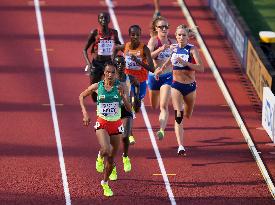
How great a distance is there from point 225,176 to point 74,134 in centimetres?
319

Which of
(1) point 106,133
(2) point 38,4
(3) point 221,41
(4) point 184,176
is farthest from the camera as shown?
(2) point 38,4

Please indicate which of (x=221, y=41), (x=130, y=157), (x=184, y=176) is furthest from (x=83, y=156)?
(x=221, y=41)

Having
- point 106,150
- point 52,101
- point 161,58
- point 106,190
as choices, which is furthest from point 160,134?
point 52,101

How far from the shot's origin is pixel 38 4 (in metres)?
26.6

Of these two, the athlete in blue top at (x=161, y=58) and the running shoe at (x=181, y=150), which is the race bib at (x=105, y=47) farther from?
the running shoe at (x=181, y=150)

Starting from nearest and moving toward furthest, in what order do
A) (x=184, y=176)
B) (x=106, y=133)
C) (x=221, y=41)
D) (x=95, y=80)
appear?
(x=106, y=133) < (x=184, y=176) < (x=95, y=80) < (x=221, y=41)

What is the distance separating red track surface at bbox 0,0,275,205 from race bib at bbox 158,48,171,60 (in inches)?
63.2

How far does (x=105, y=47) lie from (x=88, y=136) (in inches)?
64.4

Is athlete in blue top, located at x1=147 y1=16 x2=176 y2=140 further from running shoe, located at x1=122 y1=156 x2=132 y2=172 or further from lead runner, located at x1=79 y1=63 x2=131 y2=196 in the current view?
lead runner, located at x1=79 y1=63 x2=131 y2=196

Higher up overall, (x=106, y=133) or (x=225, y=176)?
(x=106, y=133)

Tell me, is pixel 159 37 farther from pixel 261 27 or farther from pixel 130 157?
pixel 261 27

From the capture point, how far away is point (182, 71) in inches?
→ 683

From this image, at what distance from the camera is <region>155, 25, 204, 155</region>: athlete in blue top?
1700cm

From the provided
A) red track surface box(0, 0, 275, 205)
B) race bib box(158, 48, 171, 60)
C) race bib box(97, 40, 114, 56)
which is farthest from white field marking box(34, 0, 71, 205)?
race bib box(158, 48, 171, 60)
